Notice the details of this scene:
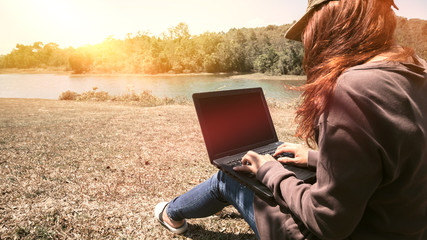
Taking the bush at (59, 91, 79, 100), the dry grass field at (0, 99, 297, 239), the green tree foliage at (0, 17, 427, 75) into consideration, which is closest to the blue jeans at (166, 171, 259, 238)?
the dry grass field at (0, 99, 297, 239)

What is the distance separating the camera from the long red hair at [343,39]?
95cm

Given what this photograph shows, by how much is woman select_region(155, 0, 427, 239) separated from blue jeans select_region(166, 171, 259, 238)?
0.90 ft

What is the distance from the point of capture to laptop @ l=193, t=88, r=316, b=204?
169 centimetres

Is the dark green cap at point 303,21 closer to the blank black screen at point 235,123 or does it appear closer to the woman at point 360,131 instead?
the woman at point 360,131

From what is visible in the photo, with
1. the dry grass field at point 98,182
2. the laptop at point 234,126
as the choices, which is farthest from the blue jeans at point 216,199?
the dry grass field at point 98,182

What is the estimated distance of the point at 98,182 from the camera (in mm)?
3459

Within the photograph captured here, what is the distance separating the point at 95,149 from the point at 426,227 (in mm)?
5232

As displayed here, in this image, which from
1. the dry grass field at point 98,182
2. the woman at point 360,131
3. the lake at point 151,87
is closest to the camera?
the woman at point 360,131

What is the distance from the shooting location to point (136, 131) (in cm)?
687

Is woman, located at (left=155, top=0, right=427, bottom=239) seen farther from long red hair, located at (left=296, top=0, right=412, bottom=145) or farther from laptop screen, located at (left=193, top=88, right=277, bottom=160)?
laptop screen, located at (left=193, top=88, right=277, bottom=160)

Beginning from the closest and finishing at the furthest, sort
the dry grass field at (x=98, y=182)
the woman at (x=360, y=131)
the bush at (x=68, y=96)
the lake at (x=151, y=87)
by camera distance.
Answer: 1. the woman at (x=360, y=131)
2. the dry grass field at (x=98, y=182)
3. the bush at (x=68, y=96)
4. the lake at (x=151, y=87)

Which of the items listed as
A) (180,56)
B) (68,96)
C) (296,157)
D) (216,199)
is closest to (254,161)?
(296,157)

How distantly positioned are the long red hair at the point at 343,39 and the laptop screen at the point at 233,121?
0.78 metres

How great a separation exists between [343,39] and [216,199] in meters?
1.24
